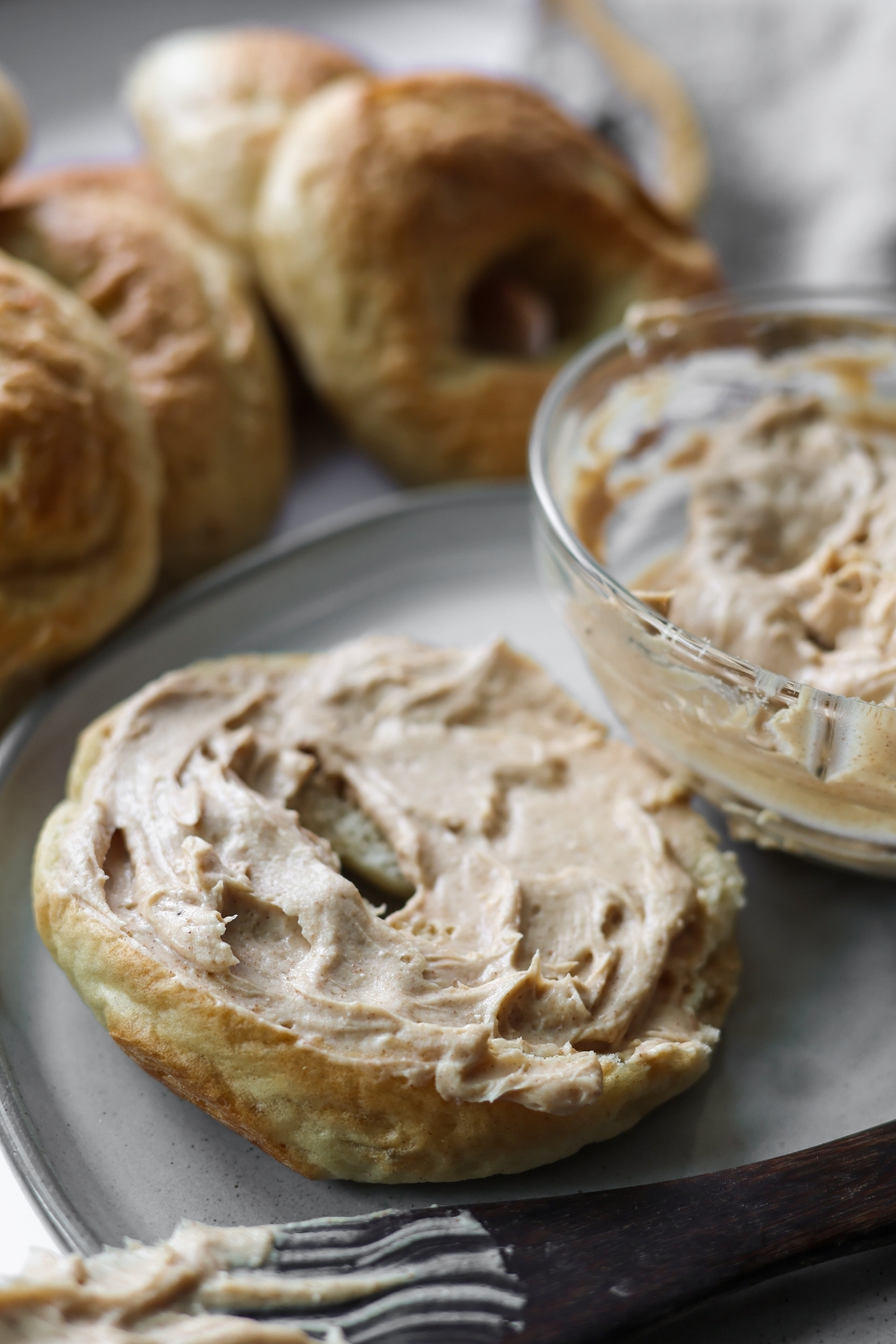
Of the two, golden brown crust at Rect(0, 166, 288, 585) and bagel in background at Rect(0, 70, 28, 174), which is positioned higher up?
bagel in background at Rect(0, 70, 28, 174)

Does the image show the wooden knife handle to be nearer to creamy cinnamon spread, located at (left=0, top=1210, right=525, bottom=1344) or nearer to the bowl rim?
creamy cinnamon spread, located at (left=0, top=1210, right=525, bottom=1344)

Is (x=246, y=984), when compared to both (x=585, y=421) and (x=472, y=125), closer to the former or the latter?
(x=585, y=421)

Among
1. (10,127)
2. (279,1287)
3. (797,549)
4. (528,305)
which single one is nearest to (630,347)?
(797,549)

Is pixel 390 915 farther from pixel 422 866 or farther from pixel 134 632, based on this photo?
pixel 134 632

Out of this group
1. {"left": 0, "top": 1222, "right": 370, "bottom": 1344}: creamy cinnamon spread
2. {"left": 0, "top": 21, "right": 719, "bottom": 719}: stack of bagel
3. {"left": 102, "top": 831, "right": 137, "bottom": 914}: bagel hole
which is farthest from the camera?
{"left": 0, "top": 21, "right": 719, "bottom": 719}: stack of bagel

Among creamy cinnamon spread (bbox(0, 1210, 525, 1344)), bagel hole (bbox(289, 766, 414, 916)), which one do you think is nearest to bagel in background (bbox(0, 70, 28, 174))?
bagel hole (bbox(289, 766, 414, 916))

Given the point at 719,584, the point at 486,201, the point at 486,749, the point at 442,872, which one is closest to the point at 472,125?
the point at 486,201
